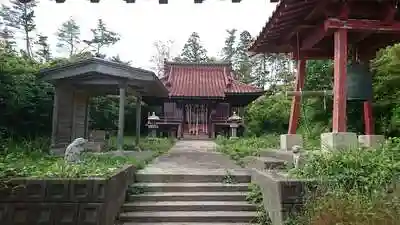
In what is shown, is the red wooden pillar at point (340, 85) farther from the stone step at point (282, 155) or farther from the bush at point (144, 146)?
the bush at point (144, 146)

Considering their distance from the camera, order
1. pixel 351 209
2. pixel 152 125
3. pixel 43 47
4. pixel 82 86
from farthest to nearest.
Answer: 1. pixel 43 47
2. pixel 152 125
3. pixel 82 86
4. pixel 351 209

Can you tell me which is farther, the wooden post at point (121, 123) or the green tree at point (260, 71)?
the green tree at point (260, 71)

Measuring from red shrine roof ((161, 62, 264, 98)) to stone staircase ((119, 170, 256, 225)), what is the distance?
1827 cm

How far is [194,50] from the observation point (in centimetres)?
4691

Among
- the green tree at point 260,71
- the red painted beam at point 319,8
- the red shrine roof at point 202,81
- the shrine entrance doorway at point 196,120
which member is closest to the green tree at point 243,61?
the green tree at point 260,71

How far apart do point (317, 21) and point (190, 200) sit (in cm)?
440

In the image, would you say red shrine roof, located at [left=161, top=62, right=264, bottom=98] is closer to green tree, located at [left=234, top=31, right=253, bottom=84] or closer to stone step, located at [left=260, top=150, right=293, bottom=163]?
green tree, located at [left=234, top=31, right=253, bottom=84]

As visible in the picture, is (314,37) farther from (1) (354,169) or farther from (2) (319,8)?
(1) (354,169)

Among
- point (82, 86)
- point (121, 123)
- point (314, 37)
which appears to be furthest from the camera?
point (82, 86)

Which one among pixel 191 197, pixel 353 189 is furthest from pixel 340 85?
pixel 191 197

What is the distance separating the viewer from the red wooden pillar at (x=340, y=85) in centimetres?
636

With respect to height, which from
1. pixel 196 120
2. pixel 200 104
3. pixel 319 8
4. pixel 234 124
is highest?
pixel 319 8

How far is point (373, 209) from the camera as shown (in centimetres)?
353

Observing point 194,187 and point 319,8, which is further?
point 319,8
